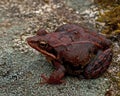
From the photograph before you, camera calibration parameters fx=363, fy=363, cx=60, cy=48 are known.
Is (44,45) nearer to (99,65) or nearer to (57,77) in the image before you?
(57,77)

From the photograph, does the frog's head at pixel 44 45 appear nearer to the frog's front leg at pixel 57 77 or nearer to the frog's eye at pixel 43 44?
the frog's eye at pixel 43 44

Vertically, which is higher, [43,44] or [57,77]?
[43,44]

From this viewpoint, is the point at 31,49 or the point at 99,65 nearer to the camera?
the point at 99,65

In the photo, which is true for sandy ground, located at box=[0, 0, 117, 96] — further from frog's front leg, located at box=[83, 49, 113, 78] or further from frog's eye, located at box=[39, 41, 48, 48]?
frog's eye, located at box=[39, 41, 48, 48]

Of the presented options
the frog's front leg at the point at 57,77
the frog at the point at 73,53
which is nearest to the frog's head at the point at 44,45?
the frog at the point at 73,53

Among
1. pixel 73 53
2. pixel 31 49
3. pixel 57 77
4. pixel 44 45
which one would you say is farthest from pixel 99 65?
pixel 31 49

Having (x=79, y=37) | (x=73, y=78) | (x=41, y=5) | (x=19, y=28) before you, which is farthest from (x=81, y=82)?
(x=41, y=5)

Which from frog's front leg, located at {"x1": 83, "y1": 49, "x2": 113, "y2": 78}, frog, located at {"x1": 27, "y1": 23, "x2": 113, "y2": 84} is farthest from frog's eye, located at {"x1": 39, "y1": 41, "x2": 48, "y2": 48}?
frog's front leg, located at {"x1": 83, "y1": 49, "x2": 113, "y2": 78}
